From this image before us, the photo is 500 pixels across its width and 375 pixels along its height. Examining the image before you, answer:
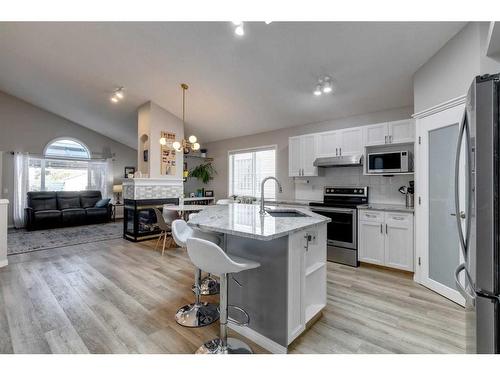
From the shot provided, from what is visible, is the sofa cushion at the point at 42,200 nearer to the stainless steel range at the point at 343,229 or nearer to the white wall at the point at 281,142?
the white wall at the point at 281,142

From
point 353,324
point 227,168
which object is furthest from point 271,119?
point 353,324

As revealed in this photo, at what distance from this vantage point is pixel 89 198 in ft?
24.0

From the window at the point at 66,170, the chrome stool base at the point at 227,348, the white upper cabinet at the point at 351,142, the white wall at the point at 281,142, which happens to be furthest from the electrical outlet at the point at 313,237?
the window at the point at 66,170

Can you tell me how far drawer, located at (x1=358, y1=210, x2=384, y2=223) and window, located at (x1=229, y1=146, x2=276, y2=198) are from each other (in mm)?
2308

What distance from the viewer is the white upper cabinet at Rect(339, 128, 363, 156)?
151 inches

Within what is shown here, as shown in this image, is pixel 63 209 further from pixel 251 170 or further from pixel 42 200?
pixel 251 170

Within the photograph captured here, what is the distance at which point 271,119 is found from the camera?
5094 millimetres

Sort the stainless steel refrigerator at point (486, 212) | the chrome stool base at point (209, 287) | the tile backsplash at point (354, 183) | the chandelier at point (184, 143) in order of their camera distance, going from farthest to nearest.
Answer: the chandelier at point (184, 143) → the tile backsplash at point (354, 183) → the chrome stool base at point (209, 287) → the stainless steel refrigerator at point (486, 212)

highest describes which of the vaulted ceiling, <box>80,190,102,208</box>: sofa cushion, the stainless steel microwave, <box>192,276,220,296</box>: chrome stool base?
the vaulted ceiling

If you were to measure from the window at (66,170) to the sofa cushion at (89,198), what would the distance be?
361 millimetres

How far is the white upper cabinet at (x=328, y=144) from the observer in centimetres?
411

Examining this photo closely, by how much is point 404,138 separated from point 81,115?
308 inches

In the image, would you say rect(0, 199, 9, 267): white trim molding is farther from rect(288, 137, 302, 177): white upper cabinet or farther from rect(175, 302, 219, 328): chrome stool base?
rect(288, 137, 302, 177): white upper cabinet

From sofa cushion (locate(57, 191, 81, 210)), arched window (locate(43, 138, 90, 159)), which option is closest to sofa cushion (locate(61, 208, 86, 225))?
sofa cushion (locate(57, 191, 81, 210))
